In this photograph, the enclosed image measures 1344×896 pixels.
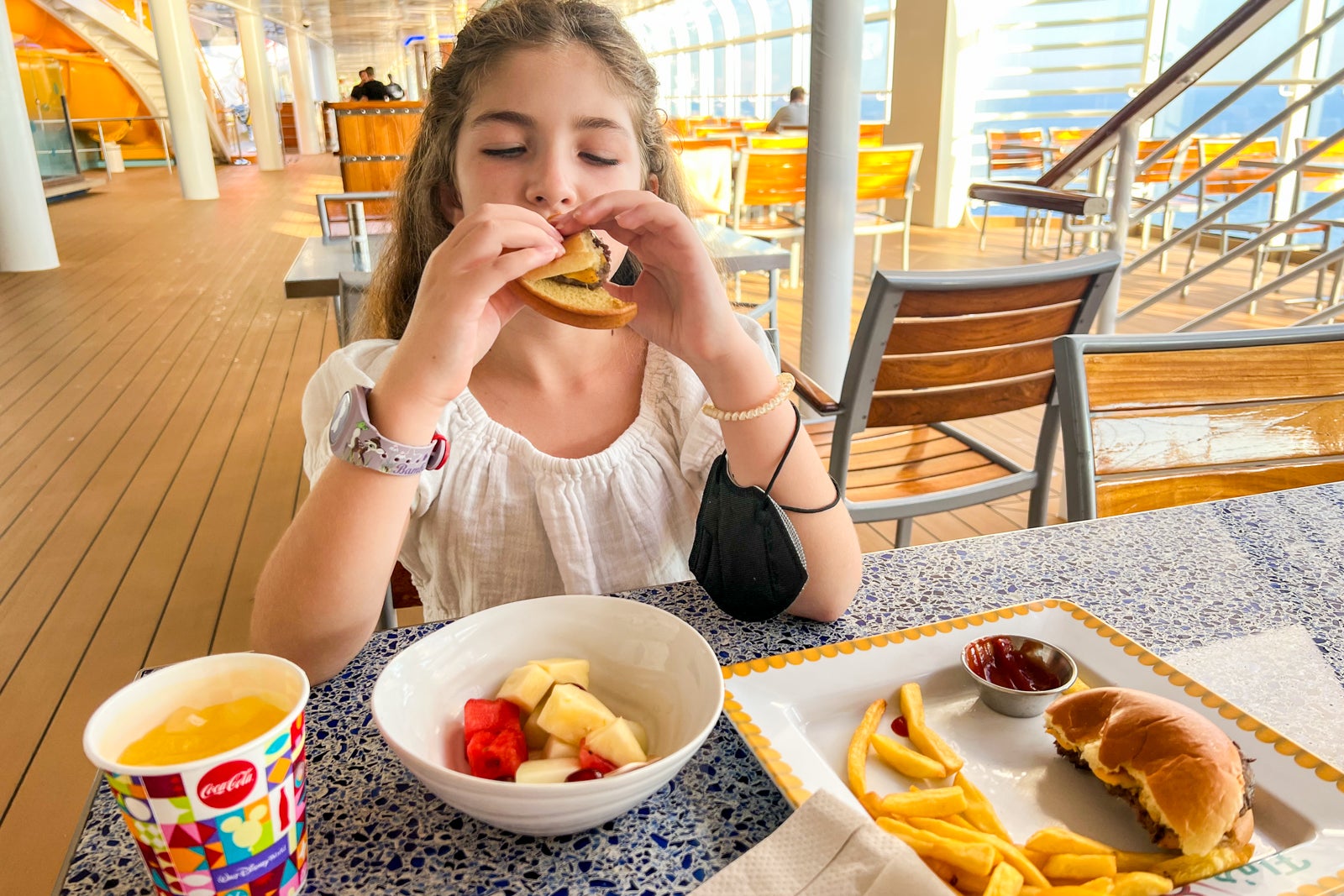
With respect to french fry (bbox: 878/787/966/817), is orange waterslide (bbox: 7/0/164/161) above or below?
above

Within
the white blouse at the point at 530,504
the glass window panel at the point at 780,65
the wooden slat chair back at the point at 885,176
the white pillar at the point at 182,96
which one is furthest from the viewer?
the glass window panel at the point at 780,65

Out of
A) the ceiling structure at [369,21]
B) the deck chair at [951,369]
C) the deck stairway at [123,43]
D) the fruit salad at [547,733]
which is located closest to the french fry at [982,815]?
the fruit salad at [547,733]

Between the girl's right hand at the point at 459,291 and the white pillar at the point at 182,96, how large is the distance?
13591mm

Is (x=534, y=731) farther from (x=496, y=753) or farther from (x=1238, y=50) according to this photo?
(x=1238, y=50)

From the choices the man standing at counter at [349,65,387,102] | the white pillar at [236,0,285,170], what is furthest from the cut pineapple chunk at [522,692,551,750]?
the white pillar at [236,0,285,170]

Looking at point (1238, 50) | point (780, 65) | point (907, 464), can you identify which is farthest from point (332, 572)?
point (780, 65)

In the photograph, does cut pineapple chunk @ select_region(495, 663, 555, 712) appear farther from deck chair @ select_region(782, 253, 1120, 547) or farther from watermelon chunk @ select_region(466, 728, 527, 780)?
deck chair @ select_region(782, 253, 1120, 547)

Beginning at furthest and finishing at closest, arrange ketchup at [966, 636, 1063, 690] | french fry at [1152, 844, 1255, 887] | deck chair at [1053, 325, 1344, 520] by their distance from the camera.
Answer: deck chair at [1053, 325, 1344, 520]
ketchup at [966, 636, 1063, 690]
french fry at [1152, 844, 1255, 887]

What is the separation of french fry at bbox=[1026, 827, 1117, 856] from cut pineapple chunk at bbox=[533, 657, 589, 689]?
36 centimetres

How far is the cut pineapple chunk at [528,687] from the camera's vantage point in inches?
27.9

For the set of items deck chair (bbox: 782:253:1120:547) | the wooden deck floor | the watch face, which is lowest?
the wooden deck floor

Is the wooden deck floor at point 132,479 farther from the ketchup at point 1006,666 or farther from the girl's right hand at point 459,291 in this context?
the ketchup at point 1006,666

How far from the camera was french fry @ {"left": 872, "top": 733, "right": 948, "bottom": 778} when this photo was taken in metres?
0.71

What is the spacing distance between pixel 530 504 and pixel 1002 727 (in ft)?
2.16
